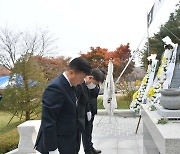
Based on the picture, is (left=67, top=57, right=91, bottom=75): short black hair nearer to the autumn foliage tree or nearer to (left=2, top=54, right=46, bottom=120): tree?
(left=2, top=54, right=46, bottom=120): tree

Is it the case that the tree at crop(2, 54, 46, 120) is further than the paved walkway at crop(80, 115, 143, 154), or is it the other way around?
the tree at crop(2, 54, 46, 120)

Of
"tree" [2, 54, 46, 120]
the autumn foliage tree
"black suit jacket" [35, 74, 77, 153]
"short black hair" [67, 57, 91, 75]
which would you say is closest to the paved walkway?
"tree" [2, 54, 46, 120]

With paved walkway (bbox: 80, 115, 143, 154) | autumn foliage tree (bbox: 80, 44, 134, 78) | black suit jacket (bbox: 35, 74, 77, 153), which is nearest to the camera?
black suit jacket (bbox: 35, 74, 77, 153)

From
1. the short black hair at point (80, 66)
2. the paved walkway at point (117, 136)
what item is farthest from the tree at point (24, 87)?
the short black hair at point (80, 66)

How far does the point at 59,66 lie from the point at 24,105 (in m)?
11.0

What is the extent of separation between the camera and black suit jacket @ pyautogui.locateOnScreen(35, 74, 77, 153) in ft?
7.46

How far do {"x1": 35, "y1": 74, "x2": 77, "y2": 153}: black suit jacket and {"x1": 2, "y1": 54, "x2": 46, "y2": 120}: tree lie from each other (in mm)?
5880

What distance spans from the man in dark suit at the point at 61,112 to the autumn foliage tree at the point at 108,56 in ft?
57.6

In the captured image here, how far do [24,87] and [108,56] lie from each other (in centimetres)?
1295

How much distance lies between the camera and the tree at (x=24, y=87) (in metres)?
8.23

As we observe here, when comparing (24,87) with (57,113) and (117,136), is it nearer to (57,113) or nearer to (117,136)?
(117,136)

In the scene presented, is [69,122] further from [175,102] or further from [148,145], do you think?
[148,145]

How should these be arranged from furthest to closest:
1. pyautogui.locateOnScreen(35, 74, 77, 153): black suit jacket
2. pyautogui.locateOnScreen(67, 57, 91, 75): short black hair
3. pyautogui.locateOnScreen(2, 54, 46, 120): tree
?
pyautogui.locateOnScreen(2, 54, 46, 120): tree, pyautogui.locateOnScreen(67, 57, 91, 75): short black hair, pyautogui.locateOnScreen(35, 74, 77, 153): black suit jacket

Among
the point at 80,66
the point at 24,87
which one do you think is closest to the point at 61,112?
the point at 80,66
